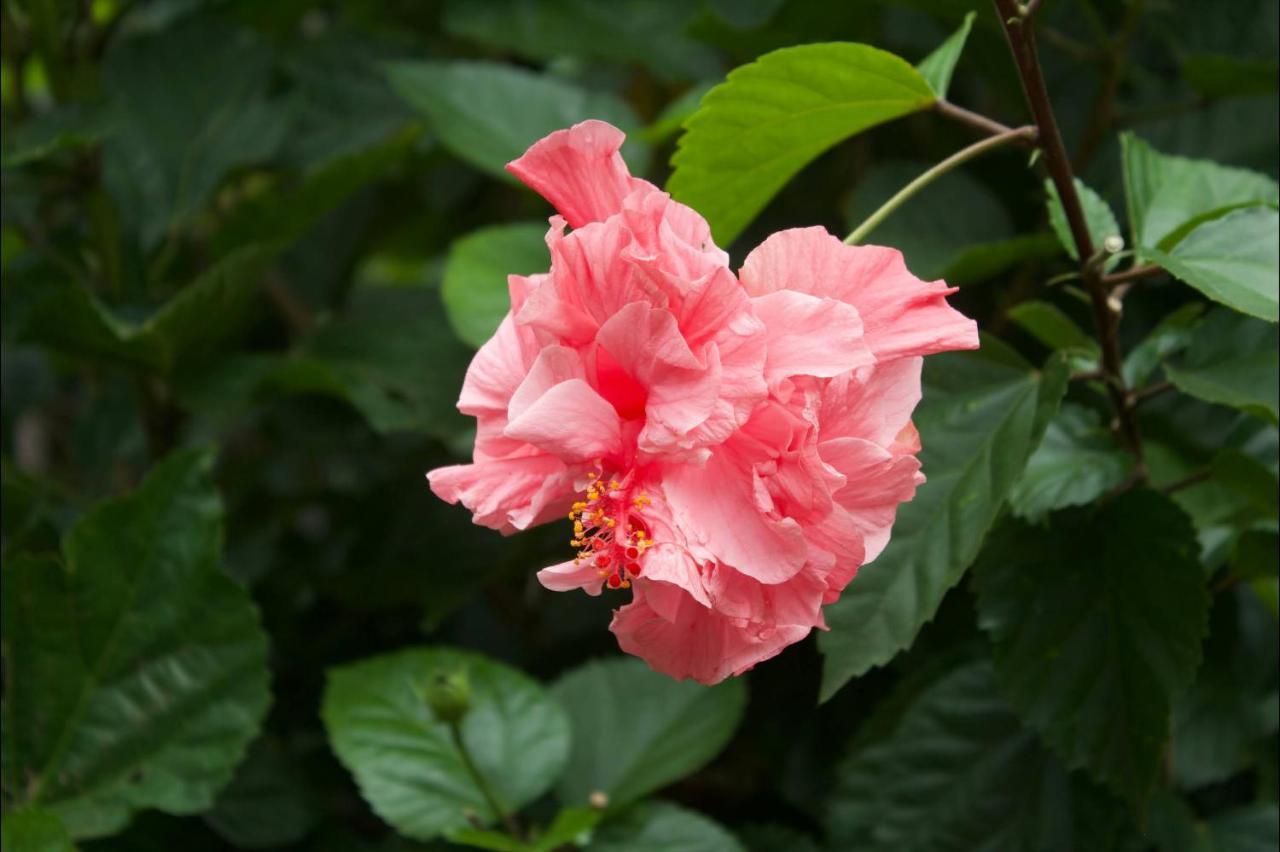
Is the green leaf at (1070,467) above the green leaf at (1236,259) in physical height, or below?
below

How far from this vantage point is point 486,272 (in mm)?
936

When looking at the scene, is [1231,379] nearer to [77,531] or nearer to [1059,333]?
[1059,333]

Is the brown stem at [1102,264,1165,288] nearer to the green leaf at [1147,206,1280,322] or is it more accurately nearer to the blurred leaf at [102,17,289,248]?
the green leaf at [1147,206,1280,322]

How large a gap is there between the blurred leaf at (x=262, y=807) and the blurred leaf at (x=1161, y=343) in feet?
2.06

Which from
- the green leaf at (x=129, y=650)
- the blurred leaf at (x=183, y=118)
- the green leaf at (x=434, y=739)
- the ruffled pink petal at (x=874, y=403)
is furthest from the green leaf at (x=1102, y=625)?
the blurred leaf at (x=183, y=118)

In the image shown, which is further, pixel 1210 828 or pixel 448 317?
pixel 448 317

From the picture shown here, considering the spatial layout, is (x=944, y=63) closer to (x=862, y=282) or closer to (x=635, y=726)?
(x=862, y=282)

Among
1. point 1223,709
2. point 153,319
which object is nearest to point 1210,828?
point 1223,709

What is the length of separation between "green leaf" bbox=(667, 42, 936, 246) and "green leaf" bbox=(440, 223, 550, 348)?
0.25 meters

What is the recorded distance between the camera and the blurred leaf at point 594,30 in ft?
3.67

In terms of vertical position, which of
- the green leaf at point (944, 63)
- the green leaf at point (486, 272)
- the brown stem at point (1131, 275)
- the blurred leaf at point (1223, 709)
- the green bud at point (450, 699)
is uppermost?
the green leaf at point (944, 63)

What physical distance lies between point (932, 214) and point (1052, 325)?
0.27 m

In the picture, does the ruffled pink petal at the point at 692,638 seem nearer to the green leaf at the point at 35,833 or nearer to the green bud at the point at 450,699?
the green bud at the point at 450,699

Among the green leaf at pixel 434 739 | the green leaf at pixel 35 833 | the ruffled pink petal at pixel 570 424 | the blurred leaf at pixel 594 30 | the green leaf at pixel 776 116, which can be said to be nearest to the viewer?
the ruffled pink petal at pixel 570 424
